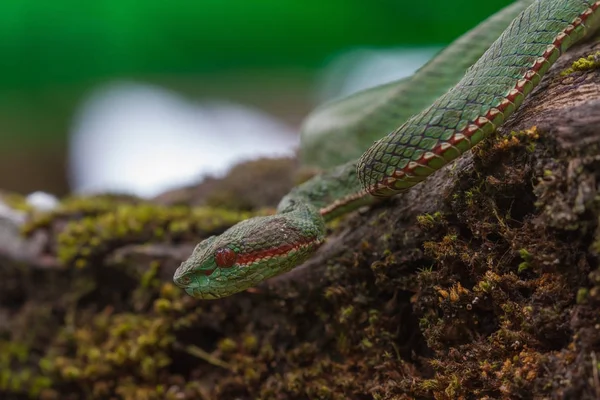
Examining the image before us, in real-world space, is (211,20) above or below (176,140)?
above

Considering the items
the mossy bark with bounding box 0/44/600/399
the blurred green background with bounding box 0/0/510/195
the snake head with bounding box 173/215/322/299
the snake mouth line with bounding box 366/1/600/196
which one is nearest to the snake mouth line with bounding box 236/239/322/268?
the snake head with bounding box 173/215/322/299

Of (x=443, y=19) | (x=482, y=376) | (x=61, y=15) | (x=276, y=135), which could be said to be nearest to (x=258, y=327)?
(x=482, y=376)

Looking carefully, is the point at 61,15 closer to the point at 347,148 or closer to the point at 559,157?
the point at 347,148

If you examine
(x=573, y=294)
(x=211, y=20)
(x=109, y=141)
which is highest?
(x=211, y=20)

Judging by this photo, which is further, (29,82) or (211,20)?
(29,82)

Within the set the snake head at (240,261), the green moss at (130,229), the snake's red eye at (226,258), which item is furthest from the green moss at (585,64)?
the green moss at (130,229)

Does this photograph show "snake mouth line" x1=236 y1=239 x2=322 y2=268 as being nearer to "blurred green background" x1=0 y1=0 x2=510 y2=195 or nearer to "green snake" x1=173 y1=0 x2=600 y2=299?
"green snake" x1=173 y1=0 x2=600 y2=299

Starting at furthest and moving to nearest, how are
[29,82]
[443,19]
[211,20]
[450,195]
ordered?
[29,82] → [211,20] → [443,19] → [450,195]

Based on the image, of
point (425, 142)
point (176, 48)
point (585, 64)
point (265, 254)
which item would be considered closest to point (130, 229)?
point (265, 254)

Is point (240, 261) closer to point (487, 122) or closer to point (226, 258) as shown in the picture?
point (226, 258)

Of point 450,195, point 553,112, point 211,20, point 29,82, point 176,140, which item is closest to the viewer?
point 553,112
